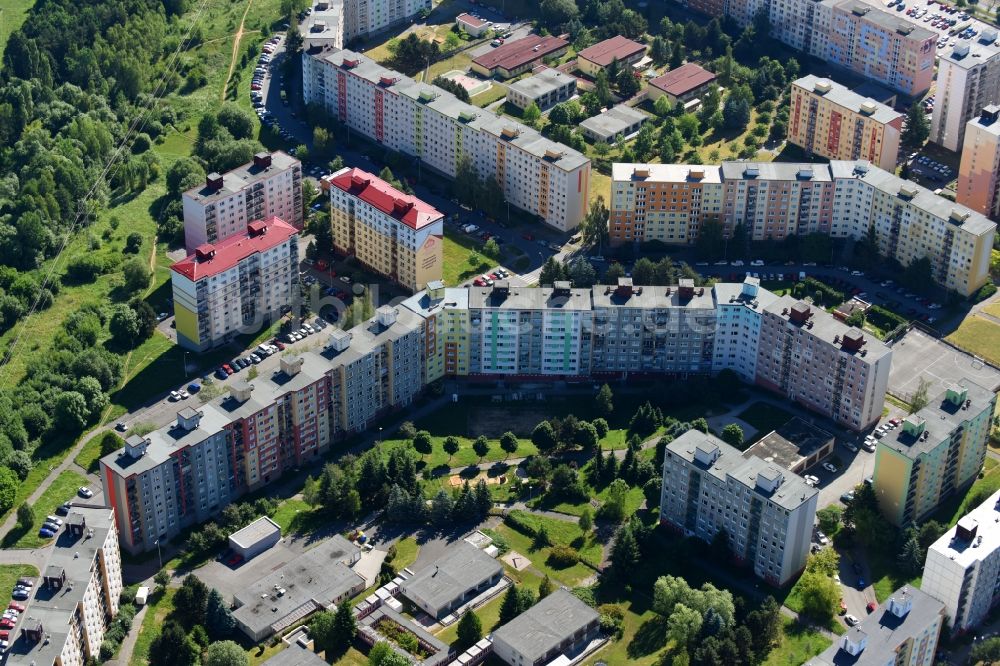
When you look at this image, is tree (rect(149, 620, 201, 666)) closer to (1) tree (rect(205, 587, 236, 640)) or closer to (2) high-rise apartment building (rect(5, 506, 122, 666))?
(1) tree (rect(205, 587, 236, 640))

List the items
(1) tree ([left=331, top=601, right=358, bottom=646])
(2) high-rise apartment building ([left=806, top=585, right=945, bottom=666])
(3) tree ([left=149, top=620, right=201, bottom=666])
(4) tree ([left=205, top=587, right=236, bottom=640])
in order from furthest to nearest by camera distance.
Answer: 1. (4) tree ([left=205, top=587, right=236, bottom=640])
2. (1) tree ([left=331, top=601, right=358, bottom=646])
3. (3) tree ([left=149, top=620, right=201, bottom=666])
4. (2) high-rise apartment building ([left=806, top=585, right=945, bottom=666])

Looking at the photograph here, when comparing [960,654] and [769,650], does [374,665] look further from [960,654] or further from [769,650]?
[960,654]

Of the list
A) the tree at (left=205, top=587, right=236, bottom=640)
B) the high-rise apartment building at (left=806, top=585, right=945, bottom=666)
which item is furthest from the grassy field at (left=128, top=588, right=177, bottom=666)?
the high-rise apartment building at (left=806, top=585, right=945, bottom=666)

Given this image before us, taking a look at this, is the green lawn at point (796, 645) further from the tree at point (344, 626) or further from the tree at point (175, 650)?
the tree at point (175, 650)

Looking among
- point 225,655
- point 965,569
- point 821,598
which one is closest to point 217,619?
point 225,655

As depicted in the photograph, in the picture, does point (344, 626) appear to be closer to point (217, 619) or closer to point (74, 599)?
point (217, 619)
